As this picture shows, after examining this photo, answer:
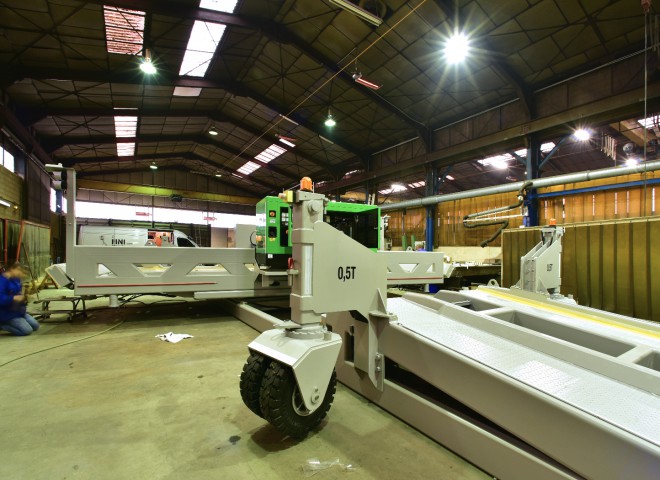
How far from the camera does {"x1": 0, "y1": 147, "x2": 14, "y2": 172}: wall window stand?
9.69 m

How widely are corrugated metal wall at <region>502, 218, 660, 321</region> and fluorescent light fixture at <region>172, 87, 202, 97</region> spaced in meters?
12.0

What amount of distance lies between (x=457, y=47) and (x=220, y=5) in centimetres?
571

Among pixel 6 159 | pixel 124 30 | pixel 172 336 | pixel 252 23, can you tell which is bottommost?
pixel 172 336

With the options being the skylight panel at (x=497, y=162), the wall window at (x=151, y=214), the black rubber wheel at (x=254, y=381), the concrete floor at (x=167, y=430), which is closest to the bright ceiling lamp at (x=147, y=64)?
the concrete floor at (x=167, y=430)

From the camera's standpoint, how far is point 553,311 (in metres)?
2.73

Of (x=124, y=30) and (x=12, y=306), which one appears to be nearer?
(x=12, y=306)

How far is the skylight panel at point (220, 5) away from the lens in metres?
7.26

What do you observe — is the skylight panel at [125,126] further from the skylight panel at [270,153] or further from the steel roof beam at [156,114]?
the skylight panel at [270,153]

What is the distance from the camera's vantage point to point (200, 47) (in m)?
9.01

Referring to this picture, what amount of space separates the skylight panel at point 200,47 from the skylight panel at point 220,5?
38cm

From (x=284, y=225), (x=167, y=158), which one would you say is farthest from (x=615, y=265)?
(x=167, y=158)

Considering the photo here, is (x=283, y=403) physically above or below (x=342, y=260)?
below

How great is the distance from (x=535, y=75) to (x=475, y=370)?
9479 millimetres

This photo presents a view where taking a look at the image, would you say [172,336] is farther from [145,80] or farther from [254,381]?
[145,80]
